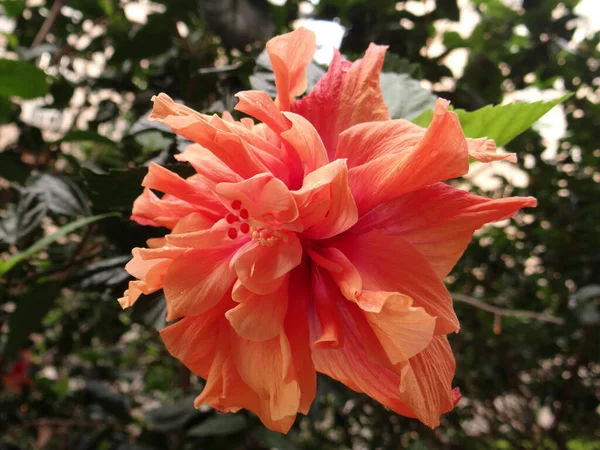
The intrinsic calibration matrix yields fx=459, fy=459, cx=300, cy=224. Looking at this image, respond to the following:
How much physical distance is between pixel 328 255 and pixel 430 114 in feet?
0.65

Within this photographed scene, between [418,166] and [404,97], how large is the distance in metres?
0.24

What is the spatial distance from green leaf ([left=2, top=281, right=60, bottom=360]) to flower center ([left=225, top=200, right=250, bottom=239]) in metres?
0.49

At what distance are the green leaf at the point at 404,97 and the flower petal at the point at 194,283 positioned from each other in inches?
11.0

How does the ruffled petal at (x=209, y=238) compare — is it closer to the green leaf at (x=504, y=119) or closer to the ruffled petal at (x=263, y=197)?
the ruffled petal at (x=263, y=197)

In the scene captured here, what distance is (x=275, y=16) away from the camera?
3.46ft

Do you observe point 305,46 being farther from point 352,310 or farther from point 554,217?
point 554,217

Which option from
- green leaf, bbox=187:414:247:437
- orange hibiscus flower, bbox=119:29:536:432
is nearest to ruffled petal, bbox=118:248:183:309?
orange hibiscus flower, bbox=119:29:536:432

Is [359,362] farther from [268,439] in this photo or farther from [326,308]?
[268,439]

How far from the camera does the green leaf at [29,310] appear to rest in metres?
0.73

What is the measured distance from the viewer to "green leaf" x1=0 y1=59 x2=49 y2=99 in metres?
0.70

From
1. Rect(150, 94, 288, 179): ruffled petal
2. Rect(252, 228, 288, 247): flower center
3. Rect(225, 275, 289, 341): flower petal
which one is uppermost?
Rect(150, 94, 288, 179): ruffled petal

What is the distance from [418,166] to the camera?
1.10ft

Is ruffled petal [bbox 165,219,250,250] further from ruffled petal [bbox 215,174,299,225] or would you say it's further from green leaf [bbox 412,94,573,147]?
green leaf [bbox 412,94,573,147]

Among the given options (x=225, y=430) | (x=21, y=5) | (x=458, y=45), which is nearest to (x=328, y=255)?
(x=225, y=430)
